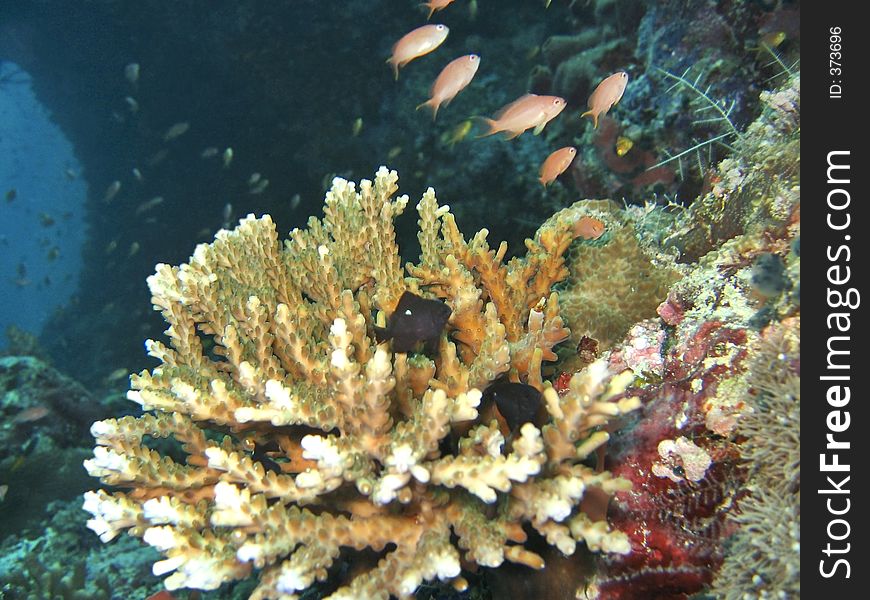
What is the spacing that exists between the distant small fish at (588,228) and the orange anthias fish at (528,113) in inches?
55.4

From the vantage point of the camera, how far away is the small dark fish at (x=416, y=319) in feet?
7.39

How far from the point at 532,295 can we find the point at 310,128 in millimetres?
12244

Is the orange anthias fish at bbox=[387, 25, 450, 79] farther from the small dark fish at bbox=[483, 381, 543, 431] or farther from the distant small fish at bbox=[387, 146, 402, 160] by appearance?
the distant small fish at bbox=[387, 146, 402, 160]

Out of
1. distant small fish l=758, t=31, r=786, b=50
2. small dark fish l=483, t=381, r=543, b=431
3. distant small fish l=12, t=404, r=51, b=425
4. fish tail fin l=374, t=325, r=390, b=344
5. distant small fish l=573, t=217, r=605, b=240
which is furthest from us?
distant small fish l=12, t=404, r=51, b=425

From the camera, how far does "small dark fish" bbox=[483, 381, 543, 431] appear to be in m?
1.98

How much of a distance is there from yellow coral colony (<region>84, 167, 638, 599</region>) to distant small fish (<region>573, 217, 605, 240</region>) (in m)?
0.41

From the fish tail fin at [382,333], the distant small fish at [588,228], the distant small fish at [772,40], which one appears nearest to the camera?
the fish tail fin at [382,333]

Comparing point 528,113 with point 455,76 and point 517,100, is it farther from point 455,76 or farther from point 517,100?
point 455,76

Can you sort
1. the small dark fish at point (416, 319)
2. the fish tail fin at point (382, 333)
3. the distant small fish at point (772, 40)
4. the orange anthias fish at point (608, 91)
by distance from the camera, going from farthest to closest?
1. the distant small fish at point (772, 40)
2. the orange anthias fish at point (608, 91)
3. the fish tail fin at point (382, 333)
4. the small dark fish at point (416, 319)

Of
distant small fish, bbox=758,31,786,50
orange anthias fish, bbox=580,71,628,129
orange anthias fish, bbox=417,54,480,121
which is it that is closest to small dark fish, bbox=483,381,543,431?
orange anthias fish, bbox=580,71,628,129

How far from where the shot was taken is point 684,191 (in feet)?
17.3

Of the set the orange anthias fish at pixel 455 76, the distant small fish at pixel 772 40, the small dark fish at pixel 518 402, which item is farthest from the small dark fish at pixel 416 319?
the distant small fish at pixel 772 40

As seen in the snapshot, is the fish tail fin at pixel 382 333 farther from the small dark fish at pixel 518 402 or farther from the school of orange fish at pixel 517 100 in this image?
the school of orange fish at pixel 517 100
